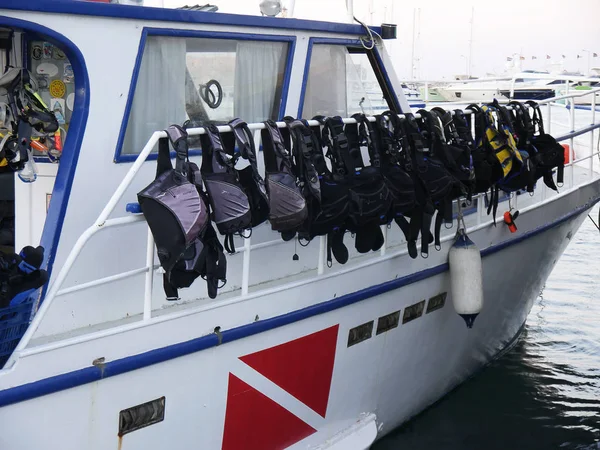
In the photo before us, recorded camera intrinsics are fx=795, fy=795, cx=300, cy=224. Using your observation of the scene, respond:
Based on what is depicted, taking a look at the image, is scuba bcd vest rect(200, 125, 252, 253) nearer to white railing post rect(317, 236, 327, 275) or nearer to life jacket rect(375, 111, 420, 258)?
white railing post rect(317, 236, 327, 275)

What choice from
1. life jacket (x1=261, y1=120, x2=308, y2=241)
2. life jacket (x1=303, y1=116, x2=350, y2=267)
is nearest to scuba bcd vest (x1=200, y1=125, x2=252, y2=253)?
life jacket (x1=261, y1=120, x2=308, y2=241)

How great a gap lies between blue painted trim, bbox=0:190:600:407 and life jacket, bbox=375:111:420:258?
17.9 inches

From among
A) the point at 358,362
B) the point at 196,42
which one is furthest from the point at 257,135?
the point at 358,362

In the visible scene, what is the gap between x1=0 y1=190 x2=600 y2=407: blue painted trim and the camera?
3139 millimetres

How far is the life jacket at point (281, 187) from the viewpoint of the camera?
3.64m

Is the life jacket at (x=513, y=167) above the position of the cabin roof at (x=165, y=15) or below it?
below

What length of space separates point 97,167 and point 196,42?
829 millimetres

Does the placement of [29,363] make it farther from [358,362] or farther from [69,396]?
[358,362]

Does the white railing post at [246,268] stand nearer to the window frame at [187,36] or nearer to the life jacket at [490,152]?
the window frame at [187,36]

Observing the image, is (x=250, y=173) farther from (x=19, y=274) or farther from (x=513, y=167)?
(x=513, y=167)

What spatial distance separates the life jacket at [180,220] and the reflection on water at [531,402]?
251cm

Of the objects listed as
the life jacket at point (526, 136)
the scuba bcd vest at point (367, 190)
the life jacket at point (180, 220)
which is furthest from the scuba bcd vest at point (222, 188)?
the life jacket at point (526, 136)

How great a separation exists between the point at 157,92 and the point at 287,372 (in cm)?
A: 157

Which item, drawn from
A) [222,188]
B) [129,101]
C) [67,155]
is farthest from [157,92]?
[222,188]
